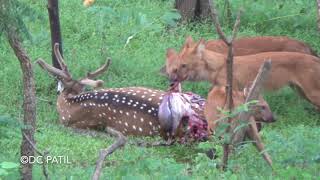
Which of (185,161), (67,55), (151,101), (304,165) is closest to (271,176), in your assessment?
(304,165)

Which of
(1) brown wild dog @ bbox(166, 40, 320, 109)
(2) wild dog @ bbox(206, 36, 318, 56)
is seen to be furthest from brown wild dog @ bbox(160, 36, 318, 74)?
(1) brown wild dog @ bbox(166, 40, 320, 109)

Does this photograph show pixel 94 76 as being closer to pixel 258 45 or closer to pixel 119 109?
pixel 119 109

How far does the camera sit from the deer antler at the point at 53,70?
10.2 meters

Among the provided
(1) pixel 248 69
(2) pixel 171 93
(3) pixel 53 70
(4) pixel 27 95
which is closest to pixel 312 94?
(1) pixel 248 69

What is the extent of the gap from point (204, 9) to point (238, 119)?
711 centimetres

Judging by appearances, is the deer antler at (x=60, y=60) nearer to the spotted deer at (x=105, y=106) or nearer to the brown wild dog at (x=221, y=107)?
the spotted deer at (x=105, y=106)

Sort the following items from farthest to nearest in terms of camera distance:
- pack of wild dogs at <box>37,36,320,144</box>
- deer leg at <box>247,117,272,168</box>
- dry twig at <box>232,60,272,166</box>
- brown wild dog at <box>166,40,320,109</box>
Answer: brown wild dog at <box>166,40,320,109</box> < pack of wild dogs at <box>37,36,320,144</box> < deer leg at <box>247,117,272,168</box> < dry twig at <box>232,60,272,166</box>

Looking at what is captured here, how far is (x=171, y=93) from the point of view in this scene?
9.65 meters

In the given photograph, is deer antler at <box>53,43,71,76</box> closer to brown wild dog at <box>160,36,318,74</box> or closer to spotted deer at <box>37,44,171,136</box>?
spotted deer at <box>37,44,171,136</box>

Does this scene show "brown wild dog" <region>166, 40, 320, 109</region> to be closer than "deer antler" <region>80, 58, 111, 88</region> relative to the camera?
Yes

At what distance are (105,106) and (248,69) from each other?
167cm

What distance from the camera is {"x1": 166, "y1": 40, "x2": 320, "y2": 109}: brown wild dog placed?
10.1 meters

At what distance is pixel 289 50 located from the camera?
1120cm

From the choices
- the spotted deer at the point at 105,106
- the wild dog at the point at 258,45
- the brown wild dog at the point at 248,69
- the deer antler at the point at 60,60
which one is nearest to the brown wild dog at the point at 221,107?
the spotted deer at the point at 105,106
